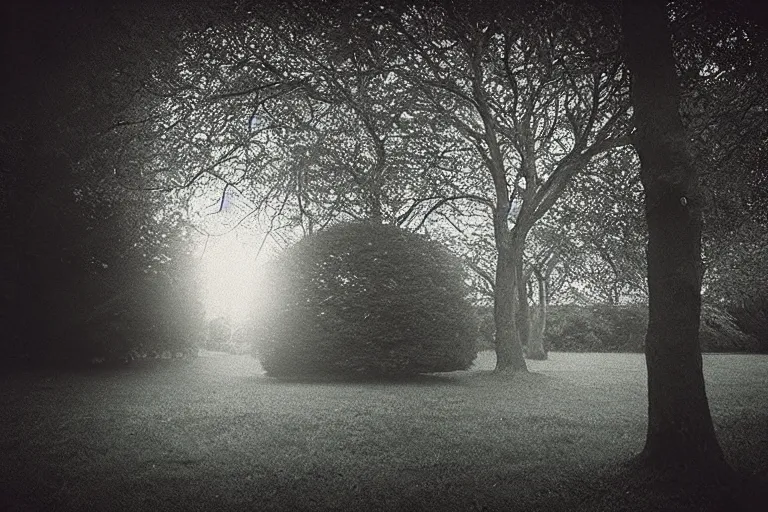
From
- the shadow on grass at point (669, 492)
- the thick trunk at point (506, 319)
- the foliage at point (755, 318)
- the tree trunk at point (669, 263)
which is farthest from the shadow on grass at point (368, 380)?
the foliage at point (755, 318)

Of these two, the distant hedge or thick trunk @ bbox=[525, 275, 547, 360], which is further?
the distant hedge

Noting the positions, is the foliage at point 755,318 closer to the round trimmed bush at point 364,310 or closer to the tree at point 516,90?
the tree at point 516,90

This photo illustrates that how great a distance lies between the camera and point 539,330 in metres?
22.4

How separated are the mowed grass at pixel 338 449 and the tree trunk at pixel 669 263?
16.6 inches

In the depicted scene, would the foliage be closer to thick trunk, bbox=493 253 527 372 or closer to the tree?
the tree

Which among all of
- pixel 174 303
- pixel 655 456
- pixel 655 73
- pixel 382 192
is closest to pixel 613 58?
pixel 655 73

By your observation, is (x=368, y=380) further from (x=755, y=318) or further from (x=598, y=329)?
(x=755, y=318)

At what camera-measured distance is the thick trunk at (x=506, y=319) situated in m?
12.7

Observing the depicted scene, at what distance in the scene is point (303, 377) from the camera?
38.4 feet

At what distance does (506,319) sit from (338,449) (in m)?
8.64

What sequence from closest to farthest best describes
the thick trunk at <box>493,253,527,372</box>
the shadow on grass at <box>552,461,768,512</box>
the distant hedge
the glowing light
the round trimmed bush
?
the shadow on grass at <box>552,461,768,512</box>, the round trimmed bush, the glowing light, the thick trunk at <box>493,253,527,372</box>, the distant hedge

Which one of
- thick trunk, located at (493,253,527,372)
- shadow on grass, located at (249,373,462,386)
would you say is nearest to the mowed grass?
shadow on grass, located at (249,373,462,386)

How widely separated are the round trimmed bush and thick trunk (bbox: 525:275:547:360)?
36.7 ft

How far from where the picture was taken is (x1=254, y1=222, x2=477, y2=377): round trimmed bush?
1095 cm
